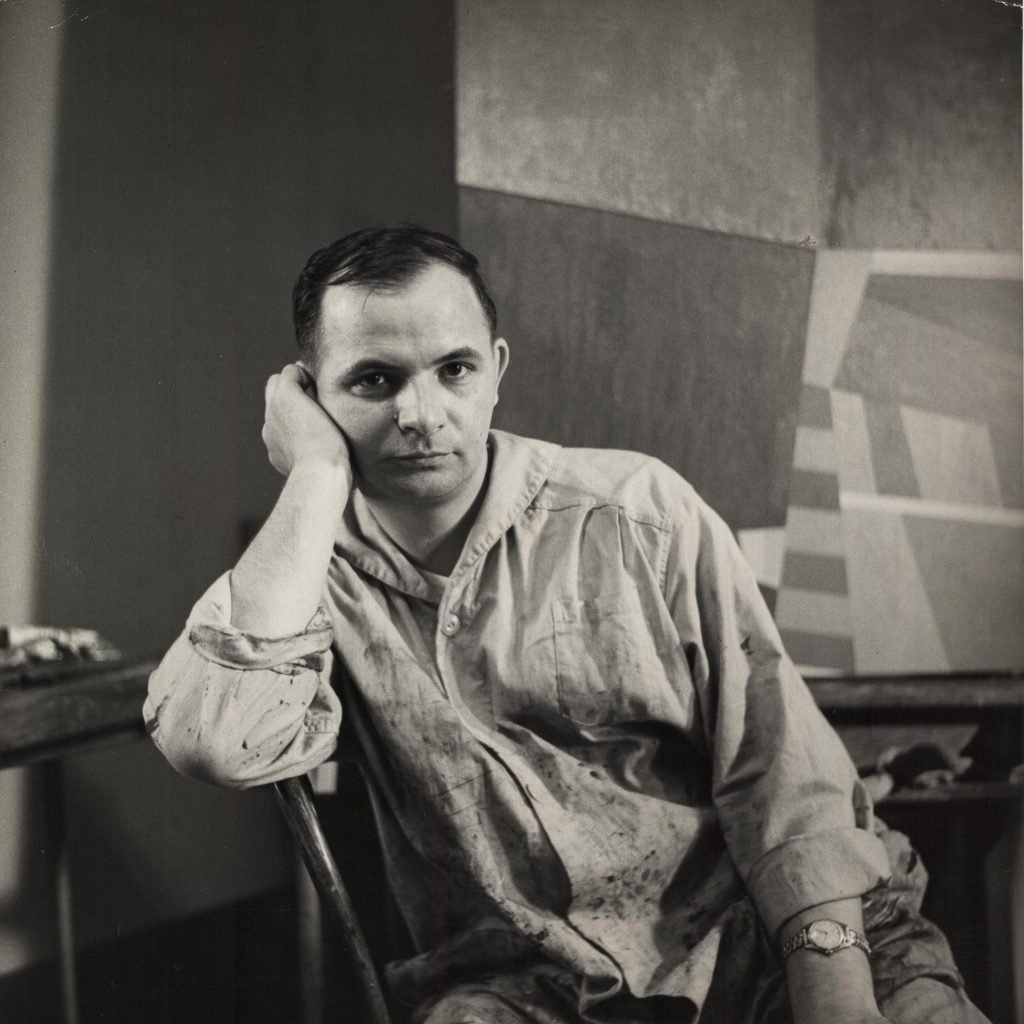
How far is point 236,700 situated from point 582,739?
0.46 meters

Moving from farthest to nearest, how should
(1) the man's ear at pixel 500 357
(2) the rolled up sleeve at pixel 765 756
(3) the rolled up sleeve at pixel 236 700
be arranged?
(1) the man's ear at pixel 500 357, (2) the rolled up sleeve at pixel 765 756, (3) the rolled up sleeve at pixel 236 700

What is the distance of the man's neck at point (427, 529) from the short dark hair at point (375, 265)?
236mm

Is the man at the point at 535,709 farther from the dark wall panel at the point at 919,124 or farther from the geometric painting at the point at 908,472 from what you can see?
the dark wall panel at the point at 919,124

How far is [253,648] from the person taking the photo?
5.18 feet

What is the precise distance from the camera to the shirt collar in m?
1.75

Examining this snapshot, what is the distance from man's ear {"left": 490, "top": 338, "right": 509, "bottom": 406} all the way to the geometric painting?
0.43 m

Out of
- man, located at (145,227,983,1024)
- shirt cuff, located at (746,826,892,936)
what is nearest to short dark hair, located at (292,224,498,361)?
man, located at (145,227,983,1024)

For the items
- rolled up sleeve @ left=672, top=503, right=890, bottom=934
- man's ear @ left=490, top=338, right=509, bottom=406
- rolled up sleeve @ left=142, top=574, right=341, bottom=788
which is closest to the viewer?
rolled up sleeve @ left=142, top=574, right=341, bottom=788

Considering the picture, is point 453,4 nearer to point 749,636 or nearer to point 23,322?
point 23,322

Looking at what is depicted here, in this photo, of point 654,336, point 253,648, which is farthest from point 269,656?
point 654,336

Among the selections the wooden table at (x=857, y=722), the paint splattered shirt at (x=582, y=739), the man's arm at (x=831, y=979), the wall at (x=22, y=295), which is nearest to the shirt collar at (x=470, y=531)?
the paint splattered shirt at (x=582, y=739)

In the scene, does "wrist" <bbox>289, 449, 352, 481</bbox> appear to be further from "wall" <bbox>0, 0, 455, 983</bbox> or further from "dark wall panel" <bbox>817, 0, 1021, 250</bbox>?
"dark wall panel" <bbox>817, 0, 1021, 250</bbox>

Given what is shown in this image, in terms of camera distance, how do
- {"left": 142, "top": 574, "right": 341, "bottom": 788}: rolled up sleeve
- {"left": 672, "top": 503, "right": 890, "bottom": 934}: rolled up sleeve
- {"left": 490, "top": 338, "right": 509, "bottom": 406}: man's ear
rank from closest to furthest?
{"left": 142, "top": 574, "right": 341, "bottom": 788}: rolled up sleeve, {"left": 672, "top": 503, "right": 890, "bottom": 934}: rolled up sleeve, {"left": 490, "top": 338, "right": 509, "bottom": 406}: man's ear

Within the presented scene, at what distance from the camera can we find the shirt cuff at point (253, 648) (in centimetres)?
157
